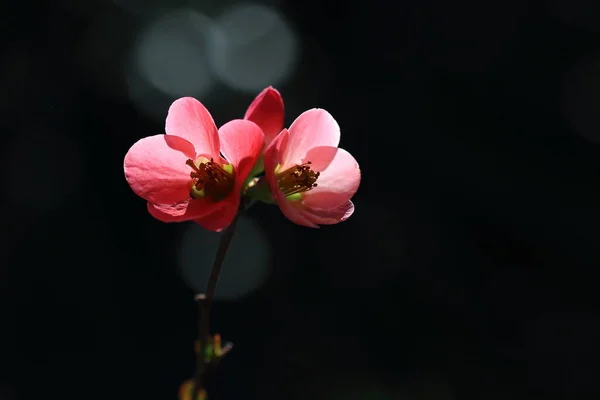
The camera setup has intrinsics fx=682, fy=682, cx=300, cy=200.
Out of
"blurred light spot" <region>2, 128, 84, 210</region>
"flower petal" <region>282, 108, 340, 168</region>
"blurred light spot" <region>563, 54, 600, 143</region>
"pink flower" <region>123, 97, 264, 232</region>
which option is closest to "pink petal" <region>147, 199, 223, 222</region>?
"pink flower" <region>123, 97, 264, 232</region>

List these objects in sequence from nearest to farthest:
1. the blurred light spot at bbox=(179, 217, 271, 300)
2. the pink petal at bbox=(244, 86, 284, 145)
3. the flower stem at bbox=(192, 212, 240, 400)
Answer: the flower stem at bbox=(192, 212, 240, 400) → the pink petal at bbox=(244, 86, 284, 145) → the blurred light spot at bbox=(179, 217, 271, 300)

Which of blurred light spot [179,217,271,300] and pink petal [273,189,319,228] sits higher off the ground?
pink petal [273,189,319,228]

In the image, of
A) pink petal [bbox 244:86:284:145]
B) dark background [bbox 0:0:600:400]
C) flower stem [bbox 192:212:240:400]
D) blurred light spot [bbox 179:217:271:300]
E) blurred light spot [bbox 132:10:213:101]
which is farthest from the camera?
blurred light spot [bbox 132:10:213:101]

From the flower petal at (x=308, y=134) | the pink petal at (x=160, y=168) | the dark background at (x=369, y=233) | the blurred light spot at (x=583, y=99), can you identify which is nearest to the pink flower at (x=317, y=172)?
the flower petal at (x=308, y=134)

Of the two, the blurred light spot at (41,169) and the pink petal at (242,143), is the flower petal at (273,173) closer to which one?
the pink petal at (242,143)

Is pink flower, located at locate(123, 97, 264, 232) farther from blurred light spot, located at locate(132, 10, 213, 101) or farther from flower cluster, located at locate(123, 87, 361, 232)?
blurred light spot, located at locate(132, 10, 213, 101)

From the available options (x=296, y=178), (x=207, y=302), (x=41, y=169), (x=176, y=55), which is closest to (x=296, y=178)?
(x=296, y=178)

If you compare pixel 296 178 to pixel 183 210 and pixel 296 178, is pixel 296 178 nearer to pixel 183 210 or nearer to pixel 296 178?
pixel 296 178

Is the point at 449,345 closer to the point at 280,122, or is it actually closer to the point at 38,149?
the point at 38,149
